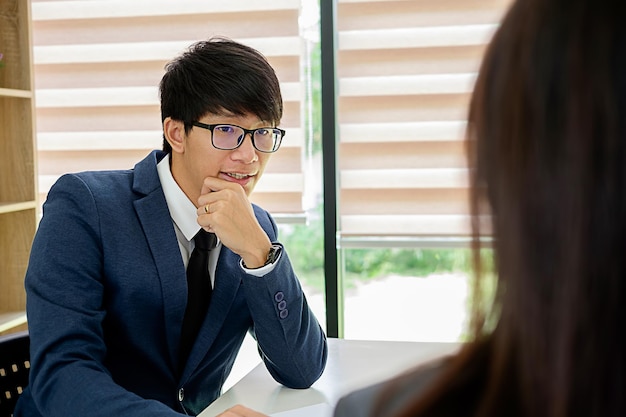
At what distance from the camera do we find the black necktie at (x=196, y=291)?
171 cm

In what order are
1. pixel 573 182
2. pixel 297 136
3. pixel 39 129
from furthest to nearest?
pixel 39 129
pixel 297 136
pixel 573 182

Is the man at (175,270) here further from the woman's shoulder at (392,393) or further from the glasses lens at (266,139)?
the woman's shoulder at (392,393)

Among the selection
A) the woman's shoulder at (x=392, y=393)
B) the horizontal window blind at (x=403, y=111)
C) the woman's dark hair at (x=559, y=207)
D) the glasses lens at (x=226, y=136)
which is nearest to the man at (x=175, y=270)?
the glasses lens at (x=226, y=136)

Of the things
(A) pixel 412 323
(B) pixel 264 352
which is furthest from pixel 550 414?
(A) pixel 412 323

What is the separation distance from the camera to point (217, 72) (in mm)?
1788

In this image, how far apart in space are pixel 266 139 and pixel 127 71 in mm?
1622

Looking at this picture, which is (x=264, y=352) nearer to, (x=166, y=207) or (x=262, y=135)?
(x=166, y=207)

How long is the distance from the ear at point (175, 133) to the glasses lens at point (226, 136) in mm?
103

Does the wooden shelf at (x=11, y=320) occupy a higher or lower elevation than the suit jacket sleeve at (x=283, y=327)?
lower

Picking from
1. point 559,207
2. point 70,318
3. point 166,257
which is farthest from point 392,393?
point 166,257

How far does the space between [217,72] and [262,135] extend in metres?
0.18

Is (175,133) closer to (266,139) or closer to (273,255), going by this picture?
(266,139)

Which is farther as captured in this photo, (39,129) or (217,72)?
(39,129)

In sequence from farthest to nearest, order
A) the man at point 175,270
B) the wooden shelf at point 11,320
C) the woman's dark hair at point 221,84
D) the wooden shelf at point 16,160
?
1. the wooden shelf at point 16,160
2. the wooden shelf at point 11,320
3. the woman's dark hair at point 221,84
4. the man at point 175,270
